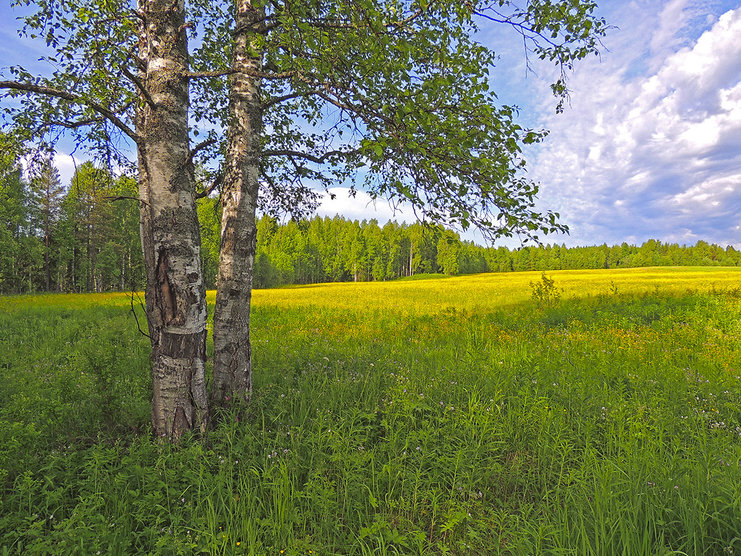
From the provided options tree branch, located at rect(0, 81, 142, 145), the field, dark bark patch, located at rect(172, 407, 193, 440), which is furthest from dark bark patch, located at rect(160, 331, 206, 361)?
tree branch, located at rect(0, 81, 142, 145)

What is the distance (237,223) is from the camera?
4012 mm

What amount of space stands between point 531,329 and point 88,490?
1036cm

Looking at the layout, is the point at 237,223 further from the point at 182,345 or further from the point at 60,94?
the point at 60,94

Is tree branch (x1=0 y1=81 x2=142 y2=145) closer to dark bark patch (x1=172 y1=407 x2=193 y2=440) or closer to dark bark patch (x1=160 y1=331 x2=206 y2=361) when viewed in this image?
dark bark patch (x1=160 y1=331 x2=206 y2=361)

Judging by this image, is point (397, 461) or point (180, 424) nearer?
point (397, 461)

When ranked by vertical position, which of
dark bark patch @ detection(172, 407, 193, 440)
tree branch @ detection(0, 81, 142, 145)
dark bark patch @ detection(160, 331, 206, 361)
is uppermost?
tree branch @ detection(0, 81, 142, 145)

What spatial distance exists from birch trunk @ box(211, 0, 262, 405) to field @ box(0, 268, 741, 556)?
0.61m

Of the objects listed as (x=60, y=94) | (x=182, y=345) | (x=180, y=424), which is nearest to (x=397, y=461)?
(x=180, y=424)

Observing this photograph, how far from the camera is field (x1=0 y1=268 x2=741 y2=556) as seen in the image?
223cm

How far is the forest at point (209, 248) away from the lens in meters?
5.42

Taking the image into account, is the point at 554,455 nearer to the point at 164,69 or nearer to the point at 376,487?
the point at 376,487

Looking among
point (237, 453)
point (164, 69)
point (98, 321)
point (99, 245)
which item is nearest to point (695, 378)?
point (237, 453)

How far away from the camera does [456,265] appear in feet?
287

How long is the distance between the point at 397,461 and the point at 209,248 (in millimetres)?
45972
